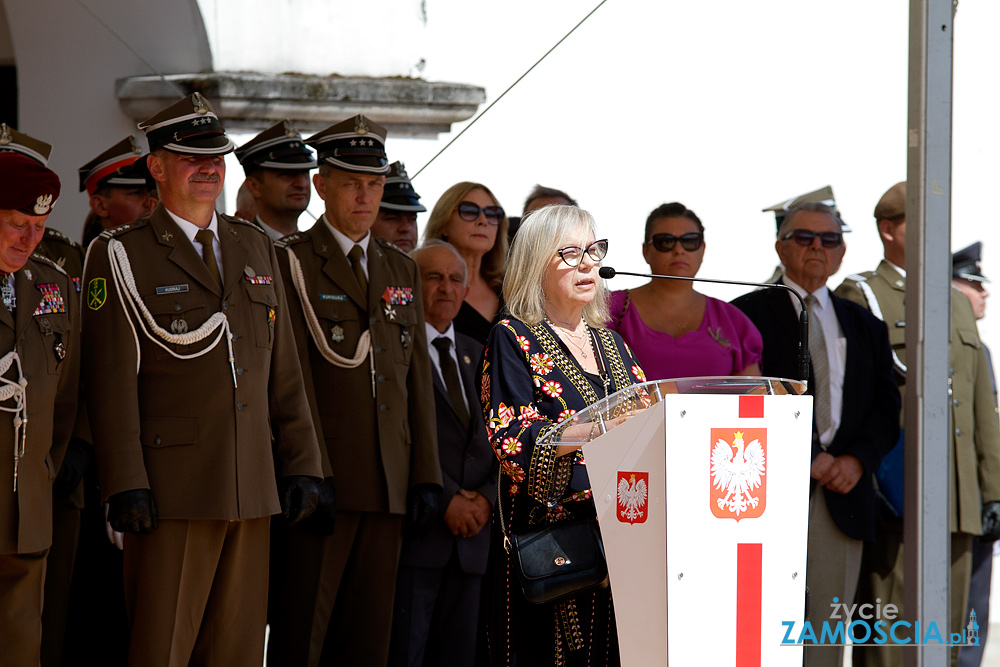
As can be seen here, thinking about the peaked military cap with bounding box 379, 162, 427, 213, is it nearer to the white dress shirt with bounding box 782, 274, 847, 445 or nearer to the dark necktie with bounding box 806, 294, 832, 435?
the white dress shirt with bounding box 782, 274, 847, 445

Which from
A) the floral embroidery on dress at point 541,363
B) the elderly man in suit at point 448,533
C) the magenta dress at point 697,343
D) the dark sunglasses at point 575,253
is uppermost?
the dark sunglasses at point 575,253

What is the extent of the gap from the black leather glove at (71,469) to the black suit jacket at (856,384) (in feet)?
7.72

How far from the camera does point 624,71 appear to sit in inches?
223

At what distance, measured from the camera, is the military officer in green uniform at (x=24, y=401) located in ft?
9.89

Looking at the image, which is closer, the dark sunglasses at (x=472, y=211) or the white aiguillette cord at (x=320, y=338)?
the white aiguillette cord at (x=320, y=338)

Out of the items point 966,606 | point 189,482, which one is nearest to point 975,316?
point 966,606

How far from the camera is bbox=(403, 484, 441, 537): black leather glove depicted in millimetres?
3867

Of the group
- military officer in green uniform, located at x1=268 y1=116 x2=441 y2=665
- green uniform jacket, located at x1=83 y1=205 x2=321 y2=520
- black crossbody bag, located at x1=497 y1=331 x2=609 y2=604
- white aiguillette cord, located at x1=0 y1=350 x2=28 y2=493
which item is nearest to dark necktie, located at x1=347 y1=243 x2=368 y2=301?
military officer in green uniform, located at x1=268 y1=116 x2=441 y2=665

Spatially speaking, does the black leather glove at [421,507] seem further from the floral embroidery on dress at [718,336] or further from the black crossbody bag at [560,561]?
the floral embroidery on dress at [718,336]

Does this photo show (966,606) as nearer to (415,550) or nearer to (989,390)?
(989,390)

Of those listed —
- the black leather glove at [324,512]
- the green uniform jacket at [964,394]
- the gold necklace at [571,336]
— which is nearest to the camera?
the gold necklace at [571,336]

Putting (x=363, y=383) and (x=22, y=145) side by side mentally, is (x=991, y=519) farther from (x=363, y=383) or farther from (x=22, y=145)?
(x=22, y=145)

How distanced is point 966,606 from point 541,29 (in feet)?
9.99

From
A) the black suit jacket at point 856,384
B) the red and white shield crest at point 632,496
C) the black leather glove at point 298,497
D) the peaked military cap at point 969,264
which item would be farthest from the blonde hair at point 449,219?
the red and white shield crest at point 632,496
